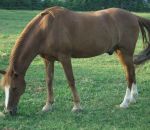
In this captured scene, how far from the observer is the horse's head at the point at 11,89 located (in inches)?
291

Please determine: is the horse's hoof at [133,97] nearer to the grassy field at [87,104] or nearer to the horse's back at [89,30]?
the grassy field at [87,104]

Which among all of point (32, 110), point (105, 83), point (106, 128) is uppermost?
point (106, 128)

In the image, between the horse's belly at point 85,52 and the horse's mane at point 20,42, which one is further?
the horse's belly at point 85,52

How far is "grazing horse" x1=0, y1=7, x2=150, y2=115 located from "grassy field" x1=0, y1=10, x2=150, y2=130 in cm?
29

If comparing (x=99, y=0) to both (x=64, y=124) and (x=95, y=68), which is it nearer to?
(x=95, y=68)

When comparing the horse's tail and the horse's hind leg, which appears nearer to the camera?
the horse's hind leg

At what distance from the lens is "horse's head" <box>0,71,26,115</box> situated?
7391 millimetres

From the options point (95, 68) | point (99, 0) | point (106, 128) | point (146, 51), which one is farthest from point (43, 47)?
point (99, 0)

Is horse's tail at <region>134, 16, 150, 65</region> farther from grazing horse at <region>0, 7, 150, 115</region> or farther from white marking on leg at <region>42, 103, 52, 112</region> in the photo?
white marking on leg at <region>42, 103, 52, 112</region>

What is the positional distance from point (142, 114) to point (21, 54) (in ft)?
8.19

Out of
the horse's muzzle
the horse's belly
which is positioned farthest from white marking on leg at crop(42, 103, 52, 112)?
the horse's belly

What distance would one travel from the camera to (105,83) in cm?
1063

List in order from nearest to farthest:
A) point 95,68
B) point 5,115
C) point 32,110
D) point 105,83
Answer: point 5,115 < point 32,110 < point 105,83 < point 95,68

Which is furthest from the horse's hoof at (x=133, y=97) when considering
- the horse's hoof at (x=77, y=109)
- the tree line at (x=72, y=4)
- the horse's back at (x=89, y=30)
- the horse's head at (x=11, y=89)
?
the tree line at (x=72, y=4)
